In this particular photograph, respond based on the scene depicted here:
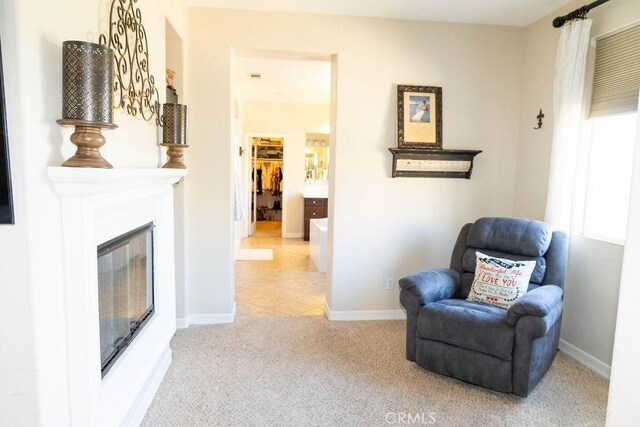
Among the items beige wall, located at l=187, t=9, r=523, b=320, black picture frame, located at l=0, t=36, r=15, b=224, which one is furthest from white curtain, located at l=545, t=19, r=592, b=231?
black picture frame, located at l=0, t=36, r=15, b=224

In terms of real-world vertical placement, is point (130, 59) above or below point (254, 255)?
above

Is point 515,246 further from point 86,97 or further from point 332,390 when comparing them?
point 86,97

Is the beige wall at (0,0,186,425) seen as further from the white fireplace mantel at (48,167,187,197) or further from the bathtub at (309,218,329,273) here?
the bathtub at (309,218,329,273)

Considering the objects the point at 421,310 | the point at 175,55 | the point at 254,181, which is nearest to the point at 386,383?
the point at 421,310

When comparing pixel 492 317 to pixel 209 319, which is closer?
pixel 492 317

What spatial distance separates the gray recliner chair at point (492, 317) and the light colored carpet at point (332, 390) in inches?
5.1

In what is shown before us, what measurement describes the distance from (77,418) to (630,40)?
362 centimetres

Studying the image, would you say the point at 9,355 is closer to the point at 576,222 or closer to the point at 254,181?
the point at 576,222

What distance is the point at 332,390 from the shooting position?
2439mm

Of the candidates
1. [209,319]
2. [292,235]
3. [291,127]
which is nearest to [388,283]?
[209,319]

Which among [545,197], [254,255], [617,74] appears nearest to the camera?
[617,74]

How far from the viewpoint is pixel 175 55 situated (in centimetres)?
315

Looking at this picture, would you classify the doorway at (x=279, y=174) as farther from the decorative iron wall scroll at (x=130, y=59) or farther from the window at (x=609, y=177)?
the window at (x=609, y=177)

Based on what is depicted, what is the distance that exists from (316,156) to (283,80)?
2.48m
